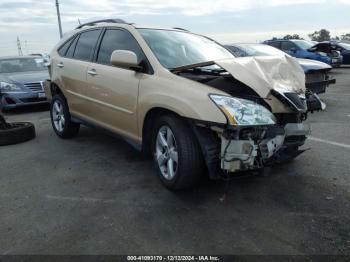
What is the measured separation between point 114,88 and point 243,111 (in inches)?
72.3

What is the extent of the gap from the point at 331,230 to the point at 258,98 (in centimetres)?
129

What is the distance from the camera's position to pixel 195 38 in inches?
194

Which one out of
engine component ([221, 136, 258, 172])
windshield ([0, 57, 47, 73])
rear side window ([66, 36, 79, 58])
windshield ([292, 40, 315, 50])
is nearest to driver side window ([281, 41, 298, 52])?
windshield ([292, 40, 315, 50])

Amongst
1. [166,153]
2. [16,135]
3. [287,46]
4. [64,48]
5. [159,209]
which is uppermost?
[64,48]

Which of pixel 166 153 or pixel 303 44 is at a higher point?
pixel 166 153

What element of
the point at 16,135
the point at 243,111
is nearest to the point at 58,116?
the point at 16,135

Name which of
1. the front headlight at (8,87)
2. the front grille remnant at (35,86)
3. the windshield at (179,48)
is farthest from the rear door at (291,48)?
the windshield at (179,48)

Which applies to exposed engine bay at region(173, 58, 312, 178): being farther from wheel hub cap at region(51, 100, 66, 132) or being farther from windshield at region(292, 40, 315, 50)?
windshield at region(292, 40, 315, 50)

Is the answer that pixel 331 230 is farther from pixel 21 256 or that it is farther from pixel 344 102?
pixel 344 102

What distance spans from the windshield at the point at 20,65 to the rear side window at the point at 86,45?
205 inches

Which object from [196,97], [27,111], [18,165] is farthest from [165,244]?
[27,111]

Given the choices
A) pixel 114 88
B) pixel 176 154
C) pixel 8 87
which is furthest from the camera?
pixel 8 87

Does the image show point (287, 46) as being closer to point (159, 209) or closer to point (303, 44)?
point (303, 44)

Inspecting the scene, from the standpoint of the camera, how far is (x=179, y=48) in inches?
174
